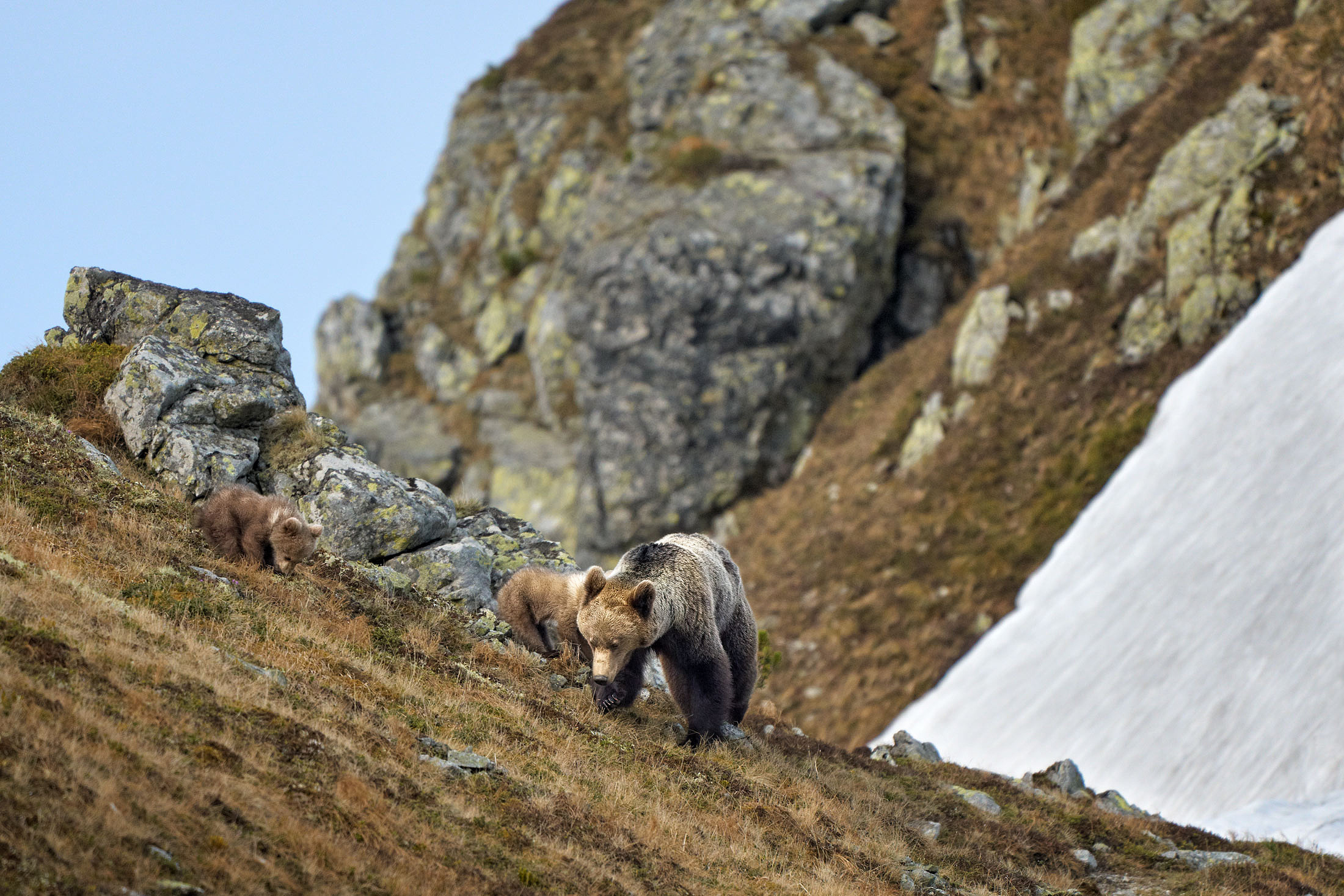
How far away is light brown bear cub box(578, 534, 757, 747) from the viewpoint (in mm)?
12430

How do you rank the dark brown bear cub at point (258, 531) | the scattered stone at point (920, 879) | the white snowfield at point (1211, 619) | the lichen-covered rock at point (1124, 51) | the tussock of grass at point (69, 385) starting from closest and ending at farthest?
the scattered stone at point (920, 879)
the dark brown bear cub at point (258, 531)
the tussock of grass at point (69, 385)
the white snowfield at point (1211, 619)
the lichen-covered rock at point (1124, 51)

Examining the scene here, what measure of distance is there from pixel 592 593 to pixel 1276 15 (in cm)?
4082

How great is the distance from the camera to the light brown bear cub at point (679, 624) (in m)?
12.4

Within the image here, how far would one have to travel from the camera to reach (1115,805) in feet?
58.7

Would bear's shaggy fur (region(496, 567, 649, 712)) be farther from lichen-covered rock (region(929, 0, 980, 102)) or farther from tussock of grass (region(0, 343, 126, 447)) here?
lichen-covered rock (region(929, 0, 980, 102))

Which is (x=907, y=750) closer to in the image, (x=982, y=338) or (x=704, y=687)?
(x=704, y=687)

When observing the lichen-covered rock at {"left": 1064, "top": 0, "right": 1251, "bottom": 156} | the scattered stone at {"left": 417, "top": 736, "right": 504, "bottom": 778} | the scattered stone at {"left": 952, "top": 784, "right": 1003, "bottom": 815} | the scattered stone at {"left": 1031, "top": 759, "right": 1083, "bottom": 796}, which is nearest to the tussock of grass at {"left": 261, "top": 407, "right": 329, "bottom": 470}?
the scattered stone at {"left": 417, "top": 736, "right": 504, "bottom": 778}

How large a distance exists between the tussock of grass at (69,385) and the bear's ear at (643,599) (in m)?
8.67

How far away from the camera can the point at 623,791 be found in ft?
34.9

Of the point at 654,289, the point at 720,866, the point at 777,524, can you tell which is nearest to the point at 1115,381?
the point at 777,524

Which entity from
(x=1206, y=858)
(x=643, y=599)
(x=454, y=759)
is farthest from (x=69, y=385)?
(x=1206, y=858)

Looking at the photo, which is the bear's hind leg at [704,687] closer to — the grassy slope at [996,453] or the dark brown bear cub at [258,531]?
the dark brown bear cub at [258,531]

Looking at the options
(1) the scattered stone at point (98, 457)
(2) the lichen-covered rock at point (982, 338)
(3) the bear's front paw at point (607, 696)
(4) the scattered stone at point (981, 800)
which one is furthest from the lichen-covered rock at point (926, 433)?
(1) the scattered stone at point (98, 457)

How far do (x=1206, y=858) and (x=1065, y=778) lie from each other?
3492 mm
